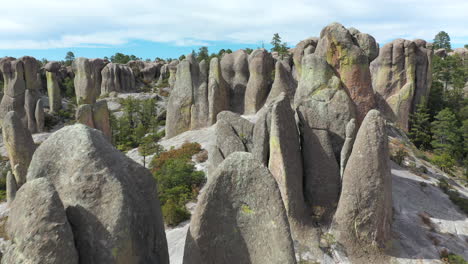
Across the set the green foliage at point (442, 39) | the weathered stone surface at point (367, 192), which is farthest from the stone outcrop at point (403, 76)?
the green foliage at point (442, 39)

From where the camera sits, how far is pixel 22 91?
111ft

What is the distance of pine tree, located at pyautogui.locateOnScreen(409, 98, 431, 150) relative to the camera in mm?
28891

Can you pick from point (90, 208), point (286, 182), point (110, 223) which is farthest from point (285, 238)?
point (286, 182)

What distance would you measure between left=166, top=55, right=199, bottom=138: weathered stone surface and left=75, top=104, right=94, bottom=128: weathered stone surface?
27.6 feet

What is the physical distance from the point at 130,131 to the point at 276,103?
88.6 ft

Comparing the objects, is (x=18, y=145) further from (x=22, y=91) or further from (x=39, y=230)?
(x=22, y=91)

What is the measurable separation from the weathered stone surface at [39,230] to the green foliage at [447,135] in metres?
30.1

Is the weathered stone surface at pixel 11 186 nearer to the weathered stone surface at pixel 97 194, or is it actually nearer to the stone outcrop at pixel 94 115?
the stone outcrop at pixel 94 115

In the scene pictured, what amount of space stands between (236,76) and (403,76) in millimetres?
16409

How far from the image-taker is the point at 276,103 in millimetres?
10320

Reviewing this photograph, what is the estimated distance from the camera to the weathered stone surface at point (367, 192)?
9.38m

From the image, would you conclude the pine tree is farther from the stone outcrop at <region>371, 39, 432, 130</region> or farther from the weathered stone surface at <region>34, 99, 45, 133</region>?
the weathered stone surface at <region>34, 99, 45, 133</region>

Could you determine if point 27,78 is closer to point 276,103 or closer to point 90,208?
point 276,103

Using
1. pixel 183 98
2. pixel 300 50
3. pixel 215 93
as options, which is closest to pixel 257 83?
pixel 215 93
